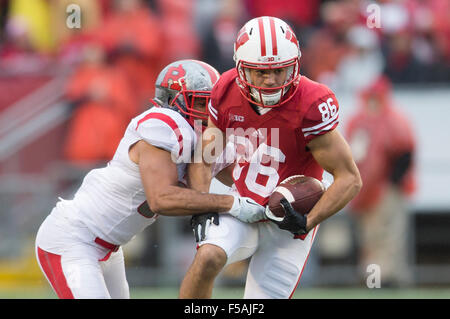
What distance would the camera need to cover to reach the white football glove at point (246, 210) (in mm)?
4875

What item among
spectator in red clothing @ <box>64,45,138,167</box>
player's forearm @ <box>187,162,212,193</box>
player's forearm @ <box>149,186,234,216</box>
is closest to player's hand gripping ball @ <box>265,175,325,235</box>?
player's forearm @ <box>149,186,234,216</box>

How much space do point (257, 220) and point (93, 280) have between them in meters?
0.93

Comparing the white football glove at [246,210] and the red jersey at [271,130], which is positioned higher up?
the red jersey at [271,130]

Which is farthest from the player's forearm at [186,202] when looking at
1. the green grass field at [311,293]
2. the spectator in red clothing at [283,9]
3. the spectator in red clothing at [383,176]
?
the spectator in red clothing at [283,9]

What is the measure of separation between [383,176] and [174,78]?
455cm

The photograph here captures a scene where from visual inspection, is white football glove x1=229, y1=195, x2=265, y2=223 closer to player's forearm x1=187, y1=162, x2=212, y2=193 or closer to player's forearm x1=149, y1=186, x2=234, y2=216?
player's forearm x1=149, y1=186, x2=234, y2=216

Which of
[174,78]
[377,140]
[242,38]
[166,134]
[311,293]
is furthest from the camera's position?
[377,140]

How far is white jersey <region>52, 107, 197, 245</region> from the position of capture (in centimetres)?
486

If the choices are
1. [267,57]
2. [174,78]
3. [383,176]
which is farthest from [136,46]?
[267,57]

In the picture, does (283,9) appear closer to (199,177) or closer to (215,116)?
(215,116)

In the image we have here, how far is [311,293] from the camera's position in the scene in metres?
8.66

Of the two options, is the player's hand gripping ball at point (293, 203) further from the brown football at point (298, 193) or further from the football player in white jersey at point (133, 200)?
the football player in white jersey at point (133, 200)

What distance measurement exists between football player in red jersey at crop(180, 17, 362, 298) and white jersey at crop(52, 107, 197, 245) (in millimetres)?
205
